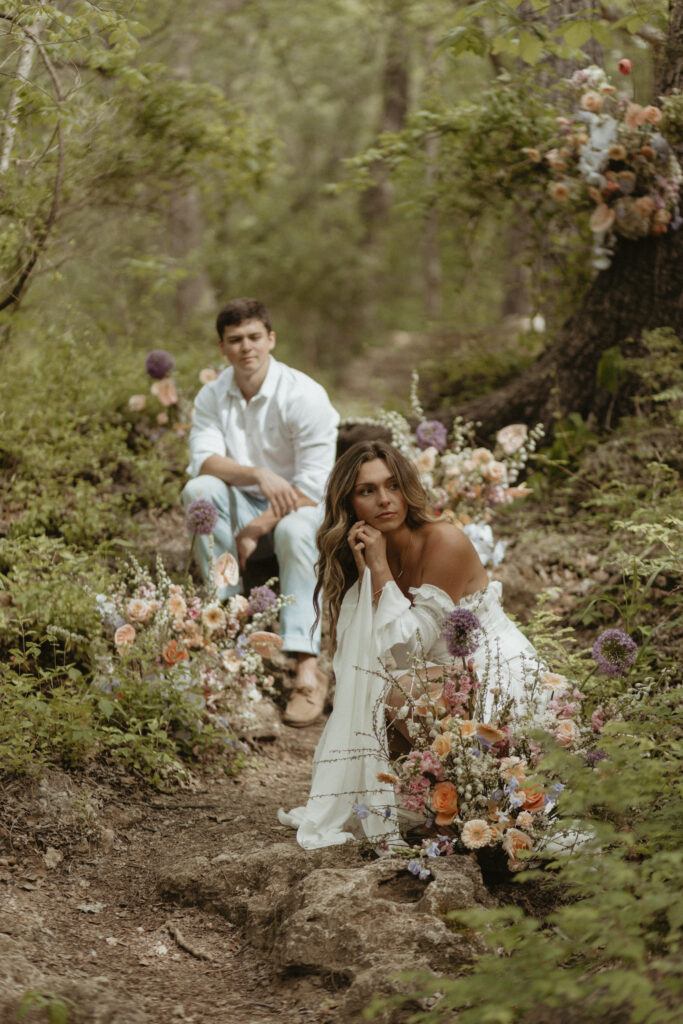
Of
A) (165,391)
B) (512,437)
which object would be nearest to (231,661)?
(512,437)

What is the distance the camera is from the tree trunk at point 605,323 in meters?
6.09

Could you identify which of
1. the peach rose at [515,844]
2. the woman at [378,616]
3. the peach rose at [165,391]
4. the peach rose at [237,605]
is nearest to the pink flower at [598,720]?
the woman at [378,616]

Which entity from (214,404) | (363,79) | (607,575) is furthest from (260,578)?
(363,79)

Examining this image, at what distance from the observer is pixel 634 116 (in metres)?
5.75

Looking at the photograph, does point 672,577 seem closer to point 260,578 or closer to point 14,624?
point 260,578

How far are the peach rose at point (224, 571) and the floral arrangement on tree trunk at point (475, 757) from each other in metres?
1.43

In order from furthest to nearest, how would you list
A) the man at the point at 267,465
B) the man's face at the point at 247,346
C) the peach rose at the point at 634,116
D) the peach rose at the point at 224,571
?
Result: the peach rose at the point at 634,116, the man's face at the point at 247,346, the man at the point at 267,465, the peach rose at the point at 224,571

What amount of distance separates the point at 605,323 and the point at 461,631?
403cm

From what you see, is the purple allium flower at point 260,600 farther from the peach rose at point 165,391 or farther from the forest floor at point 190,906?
the peach rose at point 165,391

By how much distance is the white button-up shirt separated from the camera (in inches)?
204

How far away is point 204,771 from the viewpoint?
169 inches

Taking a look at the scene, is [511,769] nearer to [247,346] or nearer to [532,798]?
[532,798]

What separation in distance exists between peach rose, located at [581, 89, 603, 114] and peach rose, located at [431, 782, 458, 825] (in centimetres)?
447

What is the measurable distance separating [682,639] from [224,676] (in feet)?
6.79
